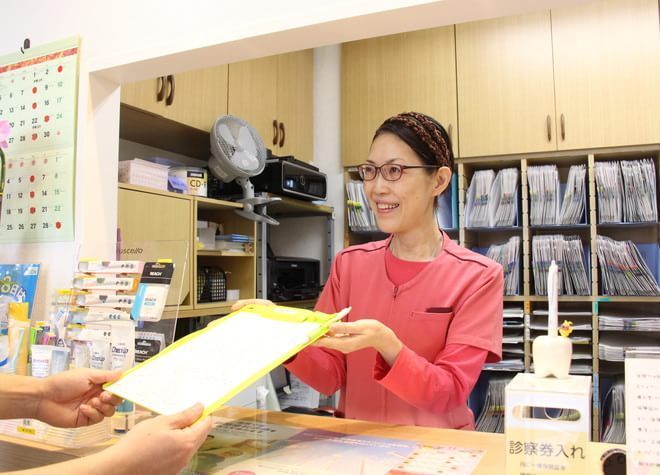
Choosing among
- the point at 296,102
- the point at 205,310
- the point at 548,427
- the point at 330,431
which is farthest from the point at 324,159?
the point at 548,427

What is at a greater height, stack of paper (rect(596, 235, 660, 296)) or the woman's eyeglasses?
the woman's eyeglasses

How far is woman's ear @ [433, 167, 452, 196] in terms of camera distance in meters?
1.45

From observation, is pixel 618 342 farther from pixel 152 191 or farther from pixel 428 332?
pixel 152 191

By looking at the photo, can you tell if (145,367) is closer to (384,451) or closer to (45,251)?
(384,451)

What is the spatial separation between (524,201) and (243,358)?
2.80 m

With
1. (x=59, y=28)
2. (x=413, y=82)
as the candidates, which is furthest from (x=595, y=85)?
(x=59, y=28)

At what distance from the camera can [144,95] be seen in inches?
92.5

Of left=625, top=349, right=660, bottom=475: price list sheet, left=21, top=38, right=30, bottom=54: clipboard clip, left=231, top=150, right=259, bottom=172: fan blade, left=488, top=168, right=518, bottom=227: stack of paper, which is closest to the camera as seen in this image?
left=625, top=349, right=660, bottom=475: price list sheet

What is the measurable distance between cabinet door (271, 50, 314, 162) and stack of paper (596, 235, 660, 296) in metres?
1.95

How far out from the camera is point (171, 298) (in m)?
1.07

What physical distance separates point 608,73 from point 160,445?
10.7ft

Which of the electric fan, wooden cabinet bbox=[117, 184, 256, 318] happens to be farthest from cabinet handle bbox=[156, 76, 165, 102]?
wooden cabinet bbox=[117, 184, 256, 318]

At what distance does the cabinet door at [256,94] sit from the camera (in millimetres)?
3006

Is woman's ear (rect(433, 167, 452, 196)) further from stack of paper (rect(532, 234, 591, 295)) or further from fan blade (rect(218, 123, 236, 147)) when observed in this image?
stack of paper (rect(532, 234, 591, 295))
